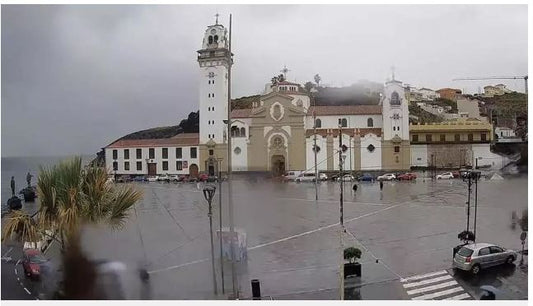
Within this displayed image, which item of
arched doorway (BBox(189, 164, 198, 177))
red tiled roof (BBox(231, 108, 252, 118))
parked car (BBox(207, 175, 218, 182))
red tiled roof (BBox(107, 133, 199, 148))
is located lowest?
parked car (BBox(207, 175, 218, 182))

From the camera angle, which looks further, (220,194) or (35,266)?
(220,194)

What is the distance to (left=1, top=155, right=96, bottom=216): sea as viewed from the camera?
5914 mm

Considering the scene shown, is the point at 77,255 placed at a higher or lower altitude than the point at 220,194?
lower

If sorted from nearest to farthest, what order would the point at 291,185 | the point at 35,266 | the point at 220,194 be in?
Answer: the point at 35,266
the point at 220,194
the point at 291,185

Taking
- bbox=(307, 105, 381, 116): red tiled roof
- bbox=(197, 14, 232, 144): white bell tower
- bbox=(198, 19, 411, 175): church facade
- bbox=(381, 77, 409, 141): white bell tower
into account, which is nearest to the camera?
bbox=(197, 14, 232, 144): white bell tower

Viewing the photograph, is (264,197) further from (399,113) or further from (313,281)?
(399,113)

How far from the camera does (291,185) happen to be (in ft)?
22.4

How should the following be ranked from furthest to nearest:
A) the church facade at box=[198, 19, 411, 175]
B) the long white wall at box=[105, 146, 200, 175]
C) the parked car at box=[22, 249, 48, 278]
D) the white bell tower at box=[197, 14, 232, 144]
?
the church facade at box=[198, 19, 411, 175] → the long white wall at box=[105, 146, 200, 175] → the white bell tower at box=[197, 14, 232, 144] → the parked car at box=[22, 249, 48, 278]

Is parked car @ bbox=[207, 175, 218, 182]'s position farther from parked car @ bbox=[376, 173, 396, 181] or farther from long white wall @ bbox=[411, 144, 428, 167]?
long white wall @ bbox=[411, 144, 428, 167]

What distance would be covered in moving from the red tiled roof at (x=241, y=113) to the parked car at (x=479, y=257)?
8.89 feet

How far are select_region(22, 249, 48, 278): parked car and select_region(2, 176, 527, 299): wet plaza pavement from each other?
1.49 ft

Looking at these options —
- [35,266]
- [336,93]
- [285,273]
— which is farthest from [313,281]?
[35,266]

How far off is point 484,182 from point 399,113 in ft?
4.03

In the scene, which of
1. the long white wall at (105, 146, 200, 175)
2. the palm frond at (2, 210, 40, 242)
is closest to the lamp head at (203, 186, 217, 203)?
the long white wall at (105, 146, 200, 175)
